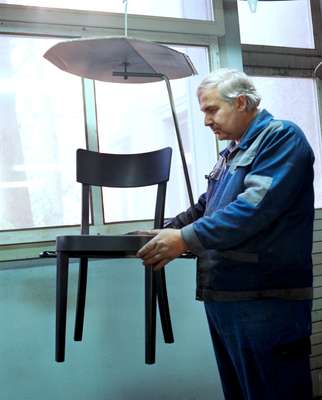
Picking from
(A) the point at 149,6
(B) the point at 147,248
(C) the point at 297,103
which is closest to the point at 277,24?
(C) the point at 297,103

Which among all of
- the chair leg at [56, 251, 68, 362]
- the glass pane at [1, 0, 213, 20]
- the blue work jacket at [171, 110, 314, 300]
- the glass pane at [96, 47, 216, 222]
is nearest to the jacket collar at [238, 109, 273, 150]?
the blue work jacket at [171, 110, 314, 300]

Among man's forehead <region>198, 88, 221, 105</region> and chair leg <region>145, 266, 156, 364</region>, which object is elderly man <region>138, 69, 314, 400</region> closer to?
man's forehead <region>198, 88, 221, 105</region>

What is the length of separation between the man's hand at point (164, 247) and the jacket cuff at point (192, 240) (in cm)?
1

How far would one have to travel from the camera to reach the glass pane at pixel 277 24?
8.80 feet

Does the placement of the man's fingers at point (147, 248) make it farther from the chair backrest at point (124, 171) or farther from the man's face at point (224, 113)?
the chair backrest at point (124, 171)

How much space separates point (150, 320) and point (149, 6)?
159 centimetres

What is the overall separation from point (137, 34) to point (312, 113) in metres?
1.16

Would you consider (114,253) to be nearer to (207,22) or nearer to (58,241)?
(58,241)

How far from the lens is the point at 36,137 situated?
2.20 metres

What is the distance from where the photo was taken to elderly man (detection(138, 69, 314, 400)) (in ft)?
3.99

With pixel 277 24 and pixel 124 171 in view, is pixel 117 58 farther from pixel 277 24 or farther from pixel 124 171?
pixel 277 24

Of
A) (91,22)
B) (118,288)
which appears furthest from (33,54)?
(118,288)

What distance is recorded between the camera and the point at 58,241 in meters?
1.41

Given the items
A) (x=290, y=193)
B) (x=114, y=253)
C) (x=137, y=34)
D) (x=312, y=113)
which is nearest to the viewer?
(x=290, y=193)
